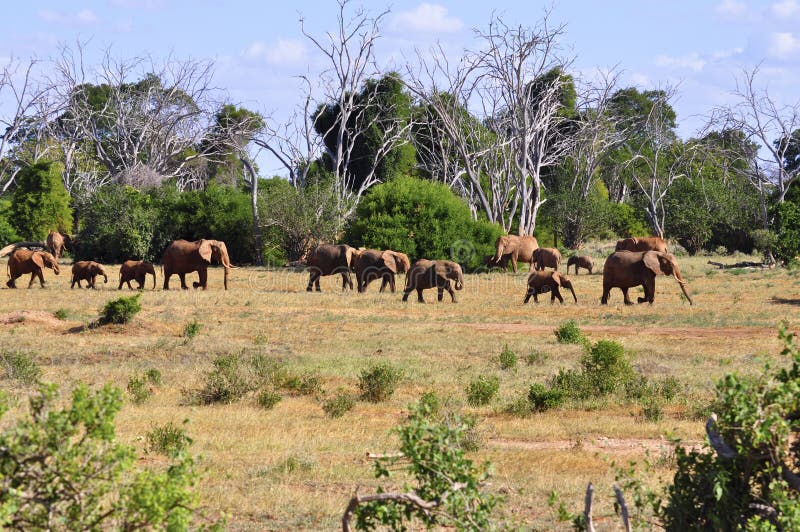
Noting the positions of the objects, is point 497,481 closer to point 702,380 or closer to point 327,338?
point 702,380

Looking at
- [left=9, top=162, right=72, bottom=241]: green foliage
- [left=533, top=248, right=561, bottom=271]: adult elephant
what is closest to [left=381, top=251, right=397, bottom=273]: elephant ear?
[left=533, top=248, right=561, bottom=271]: adult elephant

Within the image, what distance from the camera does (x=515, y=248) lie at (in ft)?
127

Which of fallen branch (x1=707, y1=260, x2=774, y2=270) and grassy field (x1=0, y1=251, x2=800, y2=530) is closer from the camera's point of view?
grassy field (x1=0, y1=251, x2=800, y2=530)

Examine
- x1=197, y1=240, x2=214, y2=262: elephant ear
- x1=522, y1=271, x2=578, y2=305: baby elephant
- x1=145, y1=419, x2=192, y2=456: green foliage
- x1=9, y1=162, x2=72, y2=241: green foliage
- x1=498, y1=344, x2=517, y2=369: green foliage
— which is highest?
x1=9, y1=162, x2=72, y2=241: green foliage

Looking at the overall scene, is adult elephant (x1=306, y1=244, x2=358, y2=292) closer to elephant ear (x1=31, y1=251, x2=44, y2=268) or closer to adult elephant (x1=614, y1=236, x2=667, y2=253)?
elephant ear (x1=31, y1=251, x2=44, y2=268)

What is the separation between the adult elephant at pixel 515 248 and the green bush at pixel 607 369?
23.7 metres

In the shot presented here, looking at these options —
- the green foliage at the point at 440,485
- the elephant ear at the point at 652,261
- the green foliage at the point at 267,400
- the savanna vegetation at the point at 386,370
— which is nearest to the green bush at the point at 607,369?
the savanna vegetation at the point at 386,370

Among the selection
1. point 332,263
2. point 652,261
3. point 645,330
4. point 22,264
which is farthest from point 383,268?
point 645,330

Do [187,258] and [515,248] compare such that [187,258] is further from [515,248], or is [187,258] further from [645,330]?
[515,248]

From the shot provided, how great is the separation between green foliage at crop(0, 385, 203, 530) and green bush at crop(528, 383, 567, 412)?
762 centimetres

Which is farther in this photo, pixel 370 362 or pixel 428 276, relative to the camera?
pixel 428 276

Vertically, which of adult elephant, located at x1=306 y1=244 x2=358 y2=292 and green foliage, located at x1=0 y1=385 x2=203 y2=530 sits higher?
adult elephant, located at x1=306 y1=244 x2=358 y2=292

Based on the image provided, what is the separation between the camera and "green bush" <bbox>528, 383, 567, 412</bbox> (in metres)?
12.6

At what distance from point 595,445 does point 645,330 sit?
958cm
